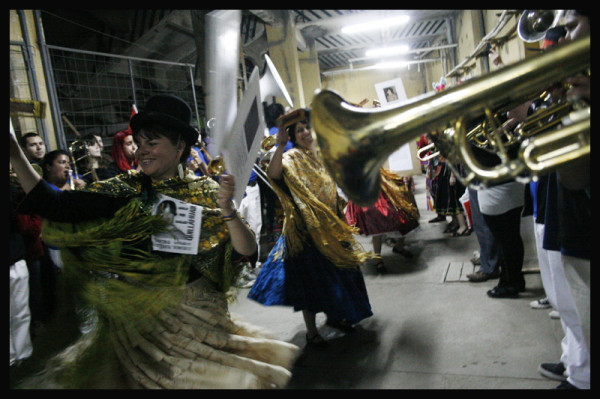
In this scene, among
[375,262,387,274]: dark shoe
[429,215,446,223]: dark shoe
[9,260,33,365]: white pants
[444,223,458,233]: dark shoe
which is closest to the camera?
[9,260,33,365]: white pants

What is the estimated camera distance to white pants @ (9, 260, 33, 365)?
2.53 meters

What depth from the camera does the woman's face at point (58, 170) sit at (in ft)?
9.28

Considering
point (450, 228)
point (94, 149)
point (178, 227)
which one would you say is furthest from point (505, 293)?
point (94, 149)

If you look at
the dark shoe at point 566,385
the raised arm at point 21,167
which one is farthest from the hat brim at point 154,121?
the dark shoe at point 566,385

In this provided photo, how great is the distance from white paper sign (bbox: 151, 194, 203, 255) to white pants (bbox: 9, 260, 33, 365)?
1766mm

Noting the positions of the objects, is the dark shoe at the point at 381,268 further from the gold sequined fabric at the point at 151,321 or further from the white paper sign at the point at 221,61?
the white paper sign at the point at 221,61

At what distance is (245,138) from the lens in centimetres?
121

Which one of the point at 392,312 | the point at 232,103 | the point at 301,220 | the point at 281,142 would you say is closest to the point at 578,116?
the point at 232,103

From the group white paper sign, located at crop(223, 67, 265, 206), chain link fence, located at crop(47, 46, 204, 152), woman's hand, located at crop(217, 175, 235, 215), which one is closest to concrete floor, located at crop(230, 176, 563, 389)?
woman's hand, located at crop(217, 175, 235, 215)

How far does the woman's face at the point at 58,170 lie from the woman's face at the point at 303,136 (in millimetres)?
1773

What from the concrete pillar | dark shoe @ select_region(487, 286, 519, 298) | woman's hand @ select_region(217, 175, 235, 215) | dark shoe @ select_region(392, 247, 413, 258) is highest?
the concrete pillar

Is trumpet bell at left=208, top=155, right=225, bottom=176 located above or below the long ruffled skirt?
above

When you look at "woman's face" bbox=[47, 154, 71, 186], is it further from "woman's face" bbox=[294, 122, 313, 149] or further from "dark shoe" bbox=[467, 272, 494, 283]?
"dark shoe" bbox=[467, 272, 494, 283]

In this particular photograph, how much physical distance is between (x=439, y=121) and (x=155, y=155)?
1129mm
